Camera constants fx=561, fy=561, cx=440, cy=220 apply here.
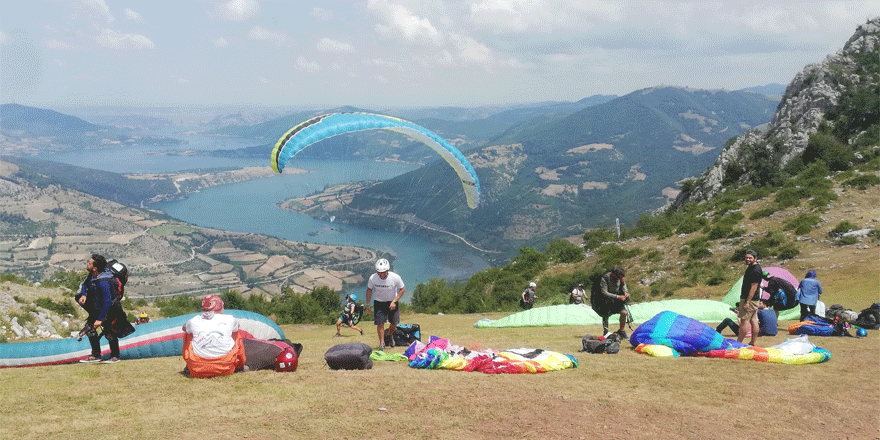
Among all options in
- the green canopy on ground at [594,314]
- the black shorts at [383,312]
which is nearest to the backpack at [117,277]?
the black shorts at [383,312]

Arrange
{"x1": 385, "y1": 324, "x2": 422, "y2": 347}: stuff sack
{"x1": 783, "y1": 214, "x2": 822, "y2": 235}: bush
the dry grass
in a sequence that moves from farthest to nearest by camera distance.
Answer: {"x1": 783, "y1": 214, "x2": 822, "y2": 235}: bush
{"x1": 385, "y1": 324, "x2": 422, "y2": 347}: stuff sack
the dry grass

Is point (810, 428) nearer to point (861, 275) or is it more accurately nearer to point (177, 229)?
point (861, 275)

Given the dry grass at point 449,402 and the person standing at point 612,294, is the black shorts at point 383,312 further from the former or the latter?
the person standing at point 612,294

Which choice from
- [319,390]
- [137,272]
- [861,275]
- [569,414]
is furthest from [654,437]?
[137,272]

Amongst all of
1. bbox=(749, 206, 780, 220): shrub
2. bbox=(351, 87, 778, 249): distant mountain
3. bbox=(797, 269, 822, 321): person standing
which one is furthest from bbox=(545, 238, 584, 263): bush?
bbox=(351, 87, 778, 249): distant mountain

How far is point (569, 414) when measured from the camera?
6.15 metres

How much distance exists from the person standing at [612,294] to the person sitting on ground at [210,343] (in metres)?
6.61

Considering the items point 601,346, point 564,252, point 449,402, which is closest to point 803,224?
point 564,252

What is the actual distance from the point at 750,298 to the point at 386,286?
6.45m

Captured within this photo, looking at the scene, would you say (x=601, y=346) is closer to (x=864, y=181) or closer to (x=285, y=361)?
(x=285, y=361)

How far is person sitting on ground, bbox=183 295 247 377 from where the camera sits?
7.51m

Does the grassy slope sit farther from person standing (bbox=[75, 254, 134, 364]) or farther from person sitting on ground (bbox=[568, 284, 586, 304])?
person standing (bbox=[75, 254, 134, 364])

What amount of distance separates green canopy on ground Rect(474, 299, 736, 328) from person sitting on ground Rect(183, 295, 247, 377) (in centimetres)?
922

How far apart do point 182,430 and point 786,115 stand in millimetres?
49129
